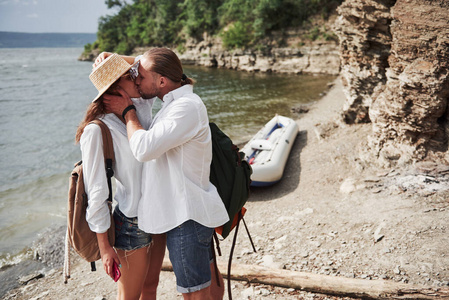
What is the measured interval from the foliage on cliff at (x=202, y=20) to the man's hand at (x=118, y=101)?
3041 centimetres

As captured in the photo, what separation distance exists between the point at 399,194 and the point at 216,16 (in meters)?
35.7

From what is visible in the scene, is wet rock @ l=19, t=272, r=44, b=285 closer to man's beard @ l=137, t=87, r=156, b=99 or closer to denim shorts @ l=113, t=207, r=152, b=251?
denim shorts @ l=113, t=207, r=152, b=251

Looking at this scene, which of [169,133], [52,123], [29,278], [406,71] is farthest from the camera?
[52,123]

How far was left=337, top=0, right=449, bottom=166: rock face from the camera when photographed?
15.6 ft

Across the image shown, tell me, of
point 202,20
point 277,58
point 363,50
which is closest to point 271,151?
point 363,50

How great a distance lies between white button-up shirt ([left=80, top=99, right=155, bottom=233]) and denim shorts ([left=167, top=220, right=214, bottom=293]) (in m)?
0.34

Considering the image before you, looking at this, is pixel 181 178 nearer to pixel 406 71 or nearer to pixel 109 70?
pixel 109 70

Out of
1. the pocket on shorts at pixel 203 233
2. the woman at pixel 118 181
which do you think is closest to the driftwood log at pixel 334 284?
the woman at pixel 118 181

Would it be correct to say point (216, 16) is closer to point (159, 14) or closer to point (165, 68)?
point (159, 14)

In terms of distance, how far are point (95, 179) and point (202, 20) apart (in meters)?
38.2

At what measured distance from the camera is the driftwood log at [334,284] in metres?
2.84

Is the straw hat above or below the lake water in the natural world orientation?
above

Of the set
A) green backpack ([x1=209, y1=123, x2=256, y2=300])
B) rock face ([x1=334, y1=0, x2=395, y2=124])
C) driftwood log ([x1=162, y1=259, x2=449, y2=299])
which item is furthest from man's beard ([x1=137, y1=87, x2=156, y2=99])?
rock face ([x1=334, y1=0, x2=395, y2=124])

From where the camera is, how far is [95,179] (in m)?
1.91
